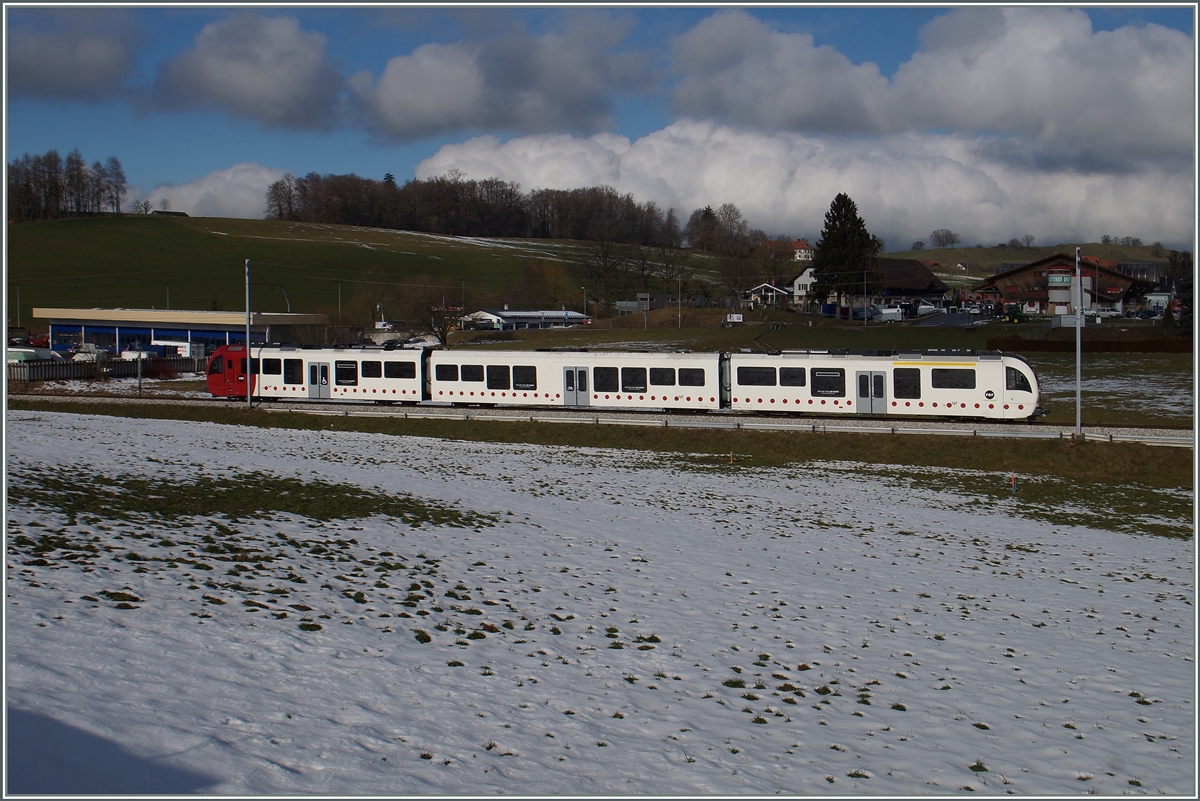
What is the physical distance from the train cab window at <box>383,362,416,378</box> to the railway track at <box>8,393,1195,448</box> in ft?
5.43

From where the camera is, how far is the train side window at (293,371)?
148 feet

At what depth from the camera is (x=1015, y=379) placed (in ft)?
116

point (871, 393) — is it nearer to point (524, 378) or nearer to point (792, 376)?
point (792, 376)

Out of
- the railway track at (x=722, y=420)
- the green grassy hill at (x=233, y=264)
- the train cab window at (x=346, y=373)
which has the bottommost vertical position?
the railway track at (x=722, y=420)

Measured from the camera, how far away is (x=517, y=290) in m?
130

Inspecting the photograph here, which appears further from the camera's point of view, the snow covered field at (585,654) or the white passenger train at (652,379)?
the white passenger train at (652,379)

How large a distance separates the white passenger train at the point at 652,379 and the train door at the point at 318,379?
0.05 m

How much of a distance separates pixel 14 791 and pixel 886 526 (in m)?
19.4

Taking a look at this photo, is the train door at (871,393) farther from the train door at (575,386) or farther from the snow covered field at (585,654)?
the snow covered field at (585,654)

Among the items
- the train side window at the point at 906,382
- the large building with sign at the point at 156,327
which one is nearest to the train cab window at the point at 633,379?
the train side window at the point at 906,382

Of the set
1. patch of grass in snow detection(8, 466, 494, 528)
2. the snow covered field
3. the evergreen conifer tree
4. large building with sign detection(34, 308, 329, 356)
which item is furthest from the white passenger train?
the evergreen conifer tree

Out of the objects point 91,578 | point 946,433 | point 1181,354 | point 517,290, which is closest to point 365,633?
point 91,578

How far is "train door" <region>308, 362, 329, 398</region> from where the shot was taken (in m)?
44.7

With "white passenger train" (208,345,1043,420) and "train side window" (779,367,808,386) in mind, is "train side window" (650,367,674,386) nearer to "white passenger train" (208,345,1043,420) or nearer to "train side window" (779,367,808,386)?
"white passenger train" (208,345,1043,420)
